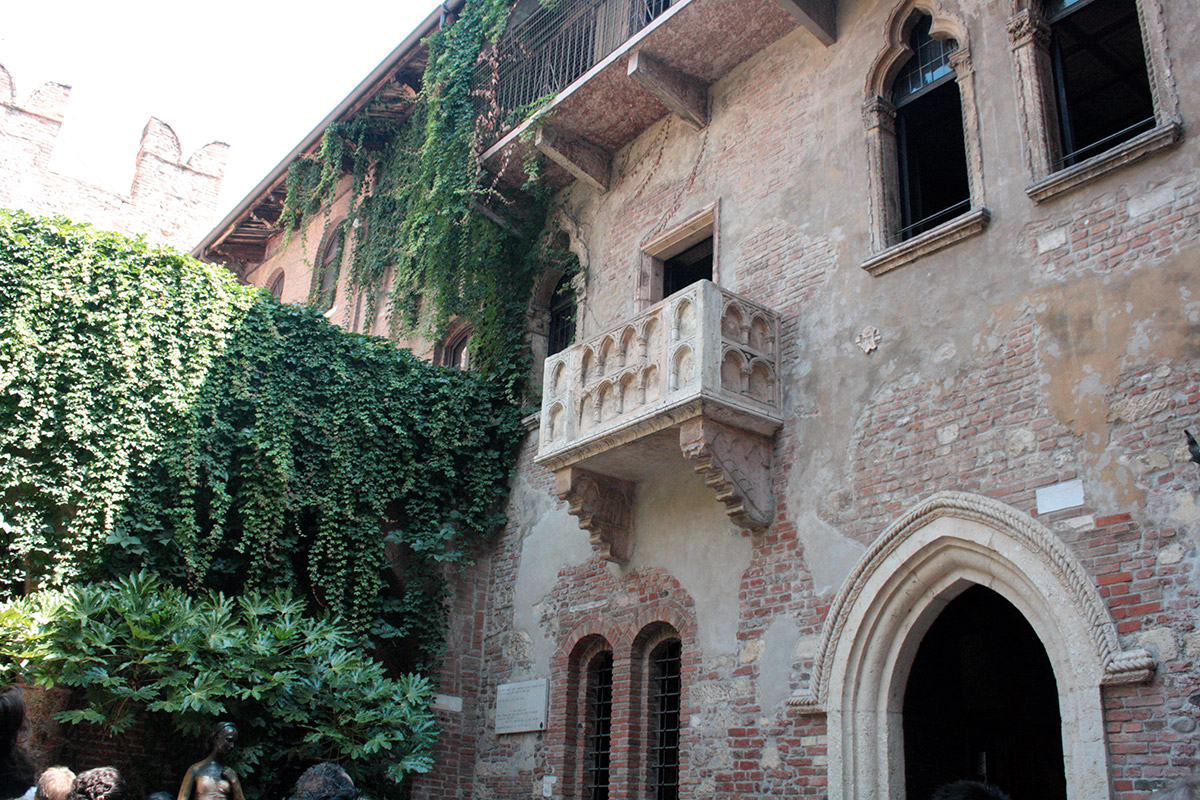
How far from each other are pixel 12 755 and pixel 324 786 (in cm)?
92

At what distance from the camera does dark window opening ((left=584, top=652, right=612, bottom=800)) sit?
9.61m

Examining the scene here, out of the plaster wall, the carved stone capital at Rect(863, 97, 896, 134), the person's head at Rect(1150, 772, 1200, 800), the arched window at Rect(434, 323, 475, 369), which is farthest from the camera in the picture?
the arched window at Rect(434, 323, 475, 369)

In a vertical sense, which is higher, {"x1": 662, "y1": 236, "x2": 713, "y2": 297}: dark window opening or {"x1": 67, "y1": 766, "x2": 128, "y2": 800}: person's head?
{"x1": 662, "y1": 236, "x2": 713, "y2": 297}: dark window opening

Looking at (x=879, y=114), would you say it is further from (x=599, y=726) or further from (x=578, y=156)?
(x=599, y=726)

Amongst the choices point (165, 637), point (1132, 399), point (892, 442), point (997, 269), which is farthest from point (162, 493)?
point (1132, 399)

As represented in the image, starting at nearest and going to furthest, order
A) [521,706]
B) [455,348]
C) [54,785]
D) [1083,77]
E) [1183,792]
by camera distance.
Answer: [1183,792]
[54,785]
[1083,77]
[521,706]
[455,348]

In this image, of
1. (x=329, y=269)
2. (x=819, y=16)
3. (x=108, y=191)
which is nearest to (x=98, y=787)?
(x=819, y=16)

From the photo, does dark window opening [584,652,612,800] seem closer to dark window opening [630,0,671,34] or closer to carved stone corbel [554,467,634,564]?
carved stone corbel [554,467,634,564]

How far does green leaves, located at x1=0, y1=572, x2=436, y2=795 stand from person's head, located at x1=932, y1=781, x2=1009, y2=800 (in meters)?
6.51

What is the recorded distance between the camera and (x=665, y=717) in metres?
9.27

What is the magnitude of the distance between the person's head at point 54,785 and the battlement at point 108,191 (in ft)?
64.3

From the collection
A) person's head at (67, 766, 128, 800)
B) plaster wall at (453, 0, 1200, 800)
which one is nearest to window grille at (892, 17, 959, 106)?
plaster wall at (453, 0, 1200, 800)

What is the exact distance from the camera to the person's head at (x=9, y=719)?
10.4ft

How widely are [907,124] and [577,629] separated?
5.38m
